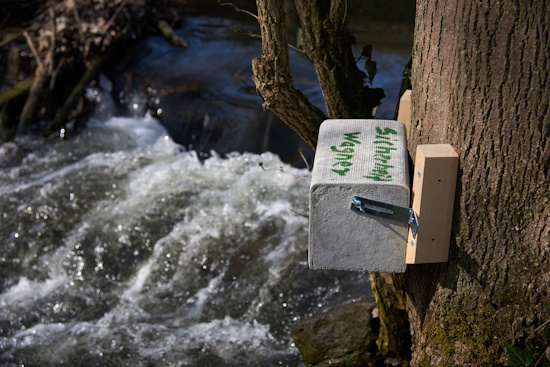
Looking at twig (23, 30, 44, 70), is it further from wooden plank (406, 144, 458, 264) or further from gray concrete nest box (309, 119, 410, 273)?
wooden plank (406, 144, 458, 264)

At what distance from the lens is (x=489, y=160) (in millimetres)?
1863

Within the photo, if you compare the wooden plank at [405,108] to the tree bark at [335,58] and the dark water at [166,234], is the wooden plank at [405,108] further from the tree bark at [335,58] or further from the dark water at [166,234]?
the dark water at [166,234]

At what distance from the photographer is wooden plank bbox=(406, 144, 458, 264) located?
1.88 meters

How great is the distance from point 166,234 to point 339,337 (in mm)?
2111

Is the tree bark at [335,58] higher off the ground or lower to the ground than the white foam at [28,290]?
higher

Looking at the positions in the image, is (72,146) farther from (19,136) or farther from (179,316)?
(179,316)

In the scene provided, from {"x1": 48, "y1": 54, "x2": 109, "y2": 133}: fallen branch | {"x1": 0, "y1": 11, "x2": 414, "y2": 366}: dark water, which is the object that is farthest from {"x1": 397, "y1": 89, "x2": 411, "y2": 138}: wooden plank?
{"x1": 48, "y1": 54, "x2": 109, "y2": 133}: fallen branch

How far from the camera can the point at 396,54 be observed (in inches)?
273

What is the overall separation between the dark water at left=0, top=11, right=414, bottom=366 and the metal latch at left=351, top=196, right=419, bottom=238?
1.23 m

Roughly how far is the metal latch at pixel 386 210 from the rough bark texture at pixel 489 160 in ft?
0.45

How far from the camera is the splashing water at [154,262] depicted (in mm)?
3938

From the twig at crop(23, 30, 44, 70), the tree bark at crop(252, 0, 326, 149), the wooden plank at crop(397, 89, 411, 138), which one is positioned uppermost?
the tree bark at crop(252, 0, 326, 149)

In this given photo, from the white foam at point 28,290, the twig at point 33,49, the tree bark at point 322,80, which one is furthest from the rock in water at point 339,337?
the twig at point 33,49

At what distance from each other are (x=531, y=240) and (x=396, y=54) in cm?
531
